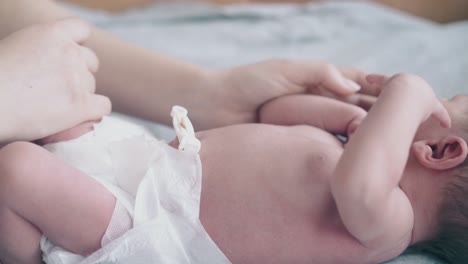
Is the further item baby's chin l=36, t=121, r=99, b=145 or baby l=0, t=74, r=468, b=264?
baby's chin l=36, t=121, r=99, b=145

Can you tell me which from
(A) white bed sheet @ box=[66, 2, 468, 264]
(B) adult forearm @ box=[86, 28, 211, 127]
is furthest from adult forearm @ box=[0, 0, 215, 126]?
(A) white bed sheet @ box=[66, 2, 468, 264]

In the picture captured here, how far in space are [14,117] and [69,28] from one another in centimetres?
19

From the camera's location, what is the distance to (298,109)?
1005 millimetres

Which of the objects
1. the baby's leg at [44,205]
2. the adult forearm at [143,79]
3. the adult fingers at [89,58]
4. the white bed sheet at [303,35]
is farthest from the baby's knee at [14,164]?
the white bed sheet at [303,35]

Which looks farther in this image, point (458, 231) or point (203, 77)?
point (203, 77)

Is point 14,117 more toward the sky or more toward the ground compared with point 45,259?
more toward the sky

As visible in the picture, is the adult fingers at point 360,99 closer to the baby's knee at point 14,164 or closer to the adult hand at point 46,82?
the adult hand at point 46,82

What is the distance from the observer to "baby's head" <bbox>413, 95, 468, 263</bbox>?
2.59ft

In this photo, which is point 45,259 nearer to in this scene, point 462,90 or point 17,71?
point 17,71

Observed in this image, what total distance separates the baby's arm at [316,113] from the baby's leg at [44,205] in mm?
386

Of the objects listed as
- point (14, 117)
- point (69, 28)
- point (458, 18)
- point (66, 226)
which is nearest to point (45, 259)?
point (66, 226)

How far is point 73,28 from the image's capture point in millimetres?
907

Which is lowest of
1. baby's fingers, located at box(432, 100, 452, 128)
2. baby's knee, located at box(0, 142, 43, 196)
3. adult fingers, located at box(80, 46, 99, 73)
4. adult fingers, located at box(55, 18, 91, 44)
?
baby's knee, located at box(0, 142, 43, 196)

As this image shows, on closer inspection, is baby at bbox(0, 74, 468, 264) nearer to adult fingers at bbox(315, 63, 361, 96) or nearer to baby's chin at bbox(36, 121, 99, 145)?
baby's chin at bbox(36, 121, 99, 145)
